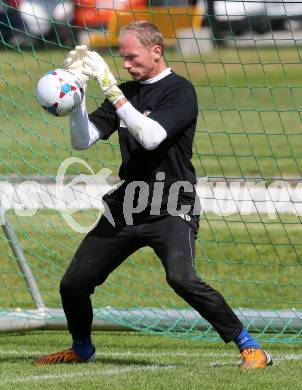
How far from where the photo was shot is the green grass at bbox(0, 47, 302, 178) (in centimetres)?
826

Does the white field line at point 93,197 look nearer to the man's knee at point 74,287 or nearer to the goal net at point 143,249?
the goal net at point 143,249

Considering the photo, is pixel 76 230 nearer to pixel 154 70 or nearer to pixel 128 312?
pixel 128 312

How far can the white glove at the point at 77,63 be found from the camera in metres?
5.79

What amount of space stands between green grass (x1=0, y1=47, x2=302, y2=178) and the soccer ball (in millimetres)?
1539

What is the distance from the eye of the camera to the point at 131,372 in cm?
594

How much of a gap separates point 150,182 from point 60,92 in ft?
2.22

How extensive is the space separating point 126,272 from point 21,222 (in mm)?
1078

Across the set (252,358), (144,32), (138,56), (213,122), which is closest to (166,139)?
(138,56)

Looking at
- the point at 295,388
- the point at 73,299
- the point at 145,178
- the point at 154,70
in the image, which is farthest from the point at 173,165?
the point at 295,388

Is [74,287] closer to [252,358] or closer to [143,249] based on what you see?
[252,358]

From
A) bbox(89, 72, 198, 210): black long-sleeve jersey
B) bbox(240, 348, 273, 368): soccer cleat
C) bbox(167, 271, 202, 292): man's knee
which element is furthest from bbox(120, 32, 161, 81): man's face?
bbox(240, 348, 273, 368): soccer cleat

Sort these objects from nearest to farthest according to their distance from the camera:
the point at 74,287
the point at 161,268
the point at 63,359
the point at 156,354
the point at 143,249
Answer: the point at 74,287
the point at 63,359
the point at 156,354
the point at 161,268
the point at 143,249

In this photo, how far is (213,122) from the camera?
1691 cm

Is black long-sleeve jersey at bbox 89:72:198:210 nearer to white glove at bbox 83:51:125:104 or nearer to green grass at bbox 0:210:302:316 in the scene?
white glove at bbox 83:51:125:104
